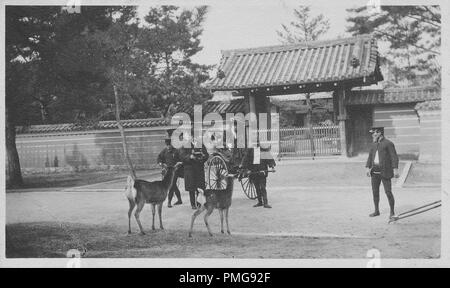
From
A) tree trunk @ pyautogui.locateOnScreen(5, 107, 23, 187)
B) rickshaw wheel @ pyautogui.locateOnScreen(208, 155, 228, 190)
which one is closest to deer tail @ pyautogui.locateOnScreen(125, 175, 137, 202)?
rickshaw wheel @ pyautogui.locateOnScreen(208, 155, 228, 190)

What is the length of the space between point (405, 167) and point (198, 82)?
3.10m

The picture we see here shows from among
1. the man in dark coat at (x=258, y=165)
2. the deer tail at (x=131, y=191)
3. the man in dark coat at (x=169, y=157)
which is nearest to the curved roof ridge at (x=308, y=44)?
the man in dark coat at (x=258, y=165)

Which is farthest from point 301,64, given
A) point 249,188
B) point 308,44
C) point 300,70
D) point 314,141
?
point 249,188

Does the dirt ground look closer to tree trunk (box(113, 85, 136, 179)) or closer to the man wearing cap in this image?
the man wearing cap

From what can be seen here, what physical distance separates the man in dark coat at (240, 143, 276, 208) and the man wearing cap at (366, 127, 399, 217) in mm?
1221

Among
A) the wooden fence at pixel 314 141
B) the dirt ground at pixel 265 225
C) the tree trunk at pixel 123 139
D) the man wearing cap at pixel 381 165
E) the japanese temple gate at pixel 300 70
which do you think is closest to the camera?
the dirt ground at pixel 265 225

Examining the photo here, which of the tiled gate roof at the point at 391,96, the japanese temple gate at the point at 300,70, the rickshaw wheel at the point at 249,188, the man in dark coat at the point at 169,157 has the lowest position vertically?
the rickshaw wheel at the point at 249,188

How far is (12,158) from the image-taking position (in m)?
5.29

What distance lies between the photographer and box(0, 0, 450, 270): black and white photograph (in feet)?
14.7

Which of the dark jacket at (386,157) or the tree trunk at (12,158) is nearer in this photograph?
the dark jacket at (386,157)

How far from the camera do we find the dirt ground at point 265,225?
434 cm

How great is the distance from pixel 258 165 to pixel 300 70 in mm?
2071

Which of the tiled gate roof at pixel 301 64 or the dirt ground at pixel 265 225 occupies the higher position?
the tiled gate roof at pixel 301 64

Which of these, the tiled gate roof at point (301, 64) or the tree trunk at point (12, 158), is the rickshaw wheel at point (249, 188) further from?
the tree trunk at point (12, 158)
